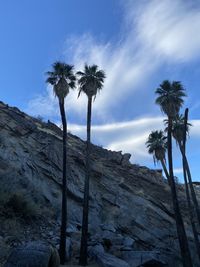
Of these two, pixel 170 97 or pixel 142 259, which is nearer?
pixel 142 259

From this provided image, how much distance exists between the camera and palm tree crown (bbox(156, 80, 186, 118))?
36.9 meters

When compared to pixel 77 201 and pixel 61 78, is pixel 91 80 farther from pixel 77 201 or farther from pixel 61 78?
pixel 77 201

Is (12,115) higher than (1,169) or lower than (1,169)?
higher

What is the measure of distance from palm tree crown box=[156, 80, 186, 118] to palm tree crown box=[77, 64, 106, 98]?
6171 mm

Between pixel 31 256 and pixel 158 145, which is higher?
pixel 158 145

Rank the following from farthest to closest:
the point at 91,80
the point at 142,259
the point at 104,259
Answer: the point at 91,80, the point at 142,259, the point at 104,259

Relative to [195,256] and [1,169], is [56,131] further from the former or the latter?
[195,256]

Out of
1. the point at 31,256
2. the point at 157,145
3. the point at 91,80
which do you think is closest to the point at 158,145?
the point at 157,145

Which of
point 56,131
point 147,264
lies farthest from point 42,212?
point 56,131

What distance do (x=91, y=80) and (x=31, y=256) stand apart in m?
23.5

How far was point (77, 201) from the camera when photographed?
37.9 m

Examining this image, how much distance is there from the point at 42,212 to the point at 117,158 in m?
24.1

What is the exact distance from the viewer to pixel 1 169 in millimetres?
34438

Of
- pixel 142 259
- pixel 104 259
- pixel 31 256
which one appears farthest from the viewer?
pixel 142 259
